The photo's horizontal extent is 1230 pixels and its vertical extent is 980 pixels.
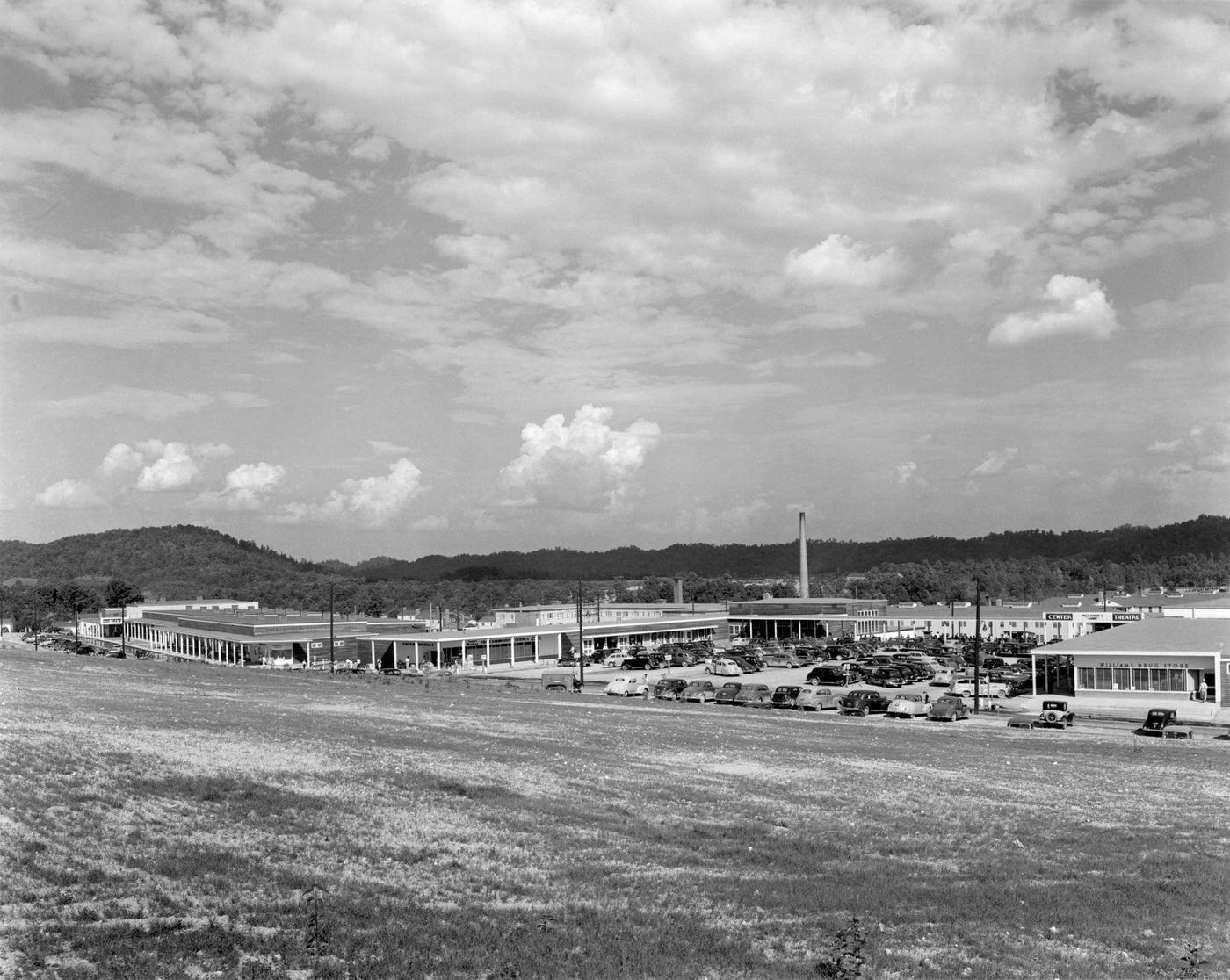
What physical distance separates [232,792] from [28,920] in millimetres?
6705

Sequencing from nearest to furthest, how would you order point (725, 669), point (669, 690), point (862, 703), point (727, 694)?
1. point (862, 703)
2. point (727, 694)
3. point (669, 690)
4. point (725, 669)

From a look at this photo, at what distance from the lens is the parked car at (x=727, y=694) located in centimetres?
5169

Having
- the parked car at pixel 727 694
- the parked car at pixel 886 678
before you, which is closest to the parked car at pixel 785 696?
the parked car at pixel 727 694

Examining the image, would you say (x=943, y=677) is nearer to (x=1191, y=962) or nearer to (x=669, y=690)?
(x=669, y=690)

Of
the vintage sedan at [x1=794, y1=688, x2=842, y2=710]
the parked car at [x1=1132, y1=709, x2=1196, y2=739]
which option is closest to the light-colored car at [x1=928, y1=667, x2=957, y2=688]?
the vintage sedan at [x1=794, y1=688, x2=842, y2=710]

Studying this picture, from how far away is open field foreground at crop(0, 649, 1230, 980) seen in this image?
11.1 meters

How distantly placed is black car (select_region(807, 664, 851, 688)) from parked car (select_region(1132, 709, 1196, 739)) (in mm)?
21935

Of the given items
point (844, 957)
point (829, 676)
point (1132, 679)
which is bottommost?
point (829, 676)

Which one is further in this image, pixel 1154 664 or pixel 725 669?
pixel 725 669

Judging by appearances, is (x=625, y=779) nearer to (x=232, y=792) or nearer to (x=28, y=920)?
(x=232, y=792)

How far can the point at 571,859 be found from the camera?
15242mm

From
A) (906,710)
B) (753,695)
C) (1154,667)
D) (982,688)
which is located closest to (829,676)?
(982,688)

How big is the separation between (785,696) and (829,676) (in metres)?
12.9

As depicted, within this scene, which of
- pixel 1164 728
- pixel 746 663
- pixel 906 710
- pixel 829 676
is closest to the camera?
pixel 1164 728
